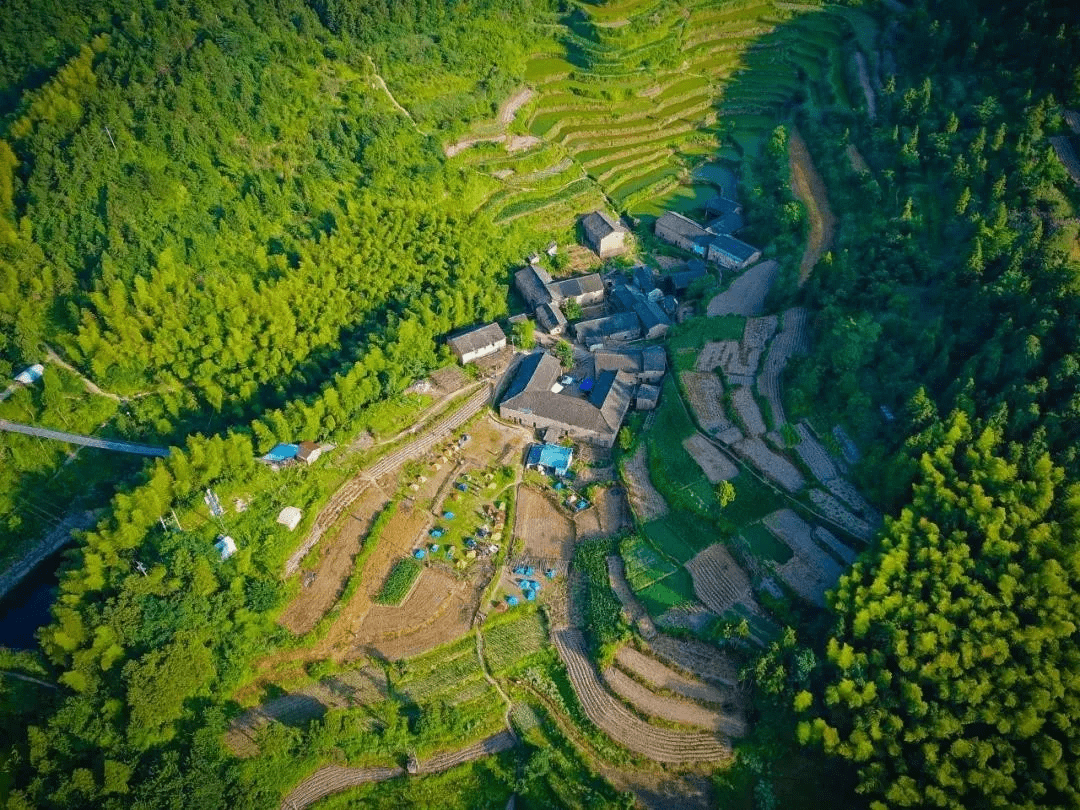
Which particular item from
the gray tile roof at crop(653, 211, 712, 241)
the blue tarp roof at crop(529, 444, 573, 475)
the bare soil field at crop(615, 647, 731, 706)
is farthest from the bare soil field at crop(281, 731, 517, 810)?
the gray tile roof at crop(653, 211, 712, 241)

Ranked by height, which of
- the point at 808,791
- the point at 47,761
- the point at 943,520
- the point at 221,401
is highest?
the point at 221,401

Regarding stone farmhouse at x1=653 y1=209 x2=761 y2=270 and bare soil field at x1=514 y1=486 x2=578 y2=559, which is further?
stone farmhouse at x1=653 y1=209 x2=761 y2=270

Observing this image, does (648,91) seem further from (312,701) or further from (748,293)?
(312,701)

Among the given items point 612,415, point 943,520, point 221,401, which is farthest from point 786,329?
point 221,401

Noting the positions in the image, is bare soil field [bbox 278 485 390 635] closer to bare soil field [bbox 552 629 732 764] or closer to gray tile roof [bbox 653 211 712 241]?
bare soil field [bbox 552 629 732 764]

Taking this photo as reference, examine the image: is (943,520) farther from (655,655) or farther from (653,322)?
(653,322)

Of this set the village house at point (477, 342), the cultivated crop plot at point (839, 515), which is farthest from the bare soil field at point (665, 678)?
the village house at point (477, 342)

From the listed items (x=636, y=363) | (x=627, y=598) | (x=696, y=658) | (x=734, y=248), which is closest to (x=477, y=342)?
(x=636, y=363)
